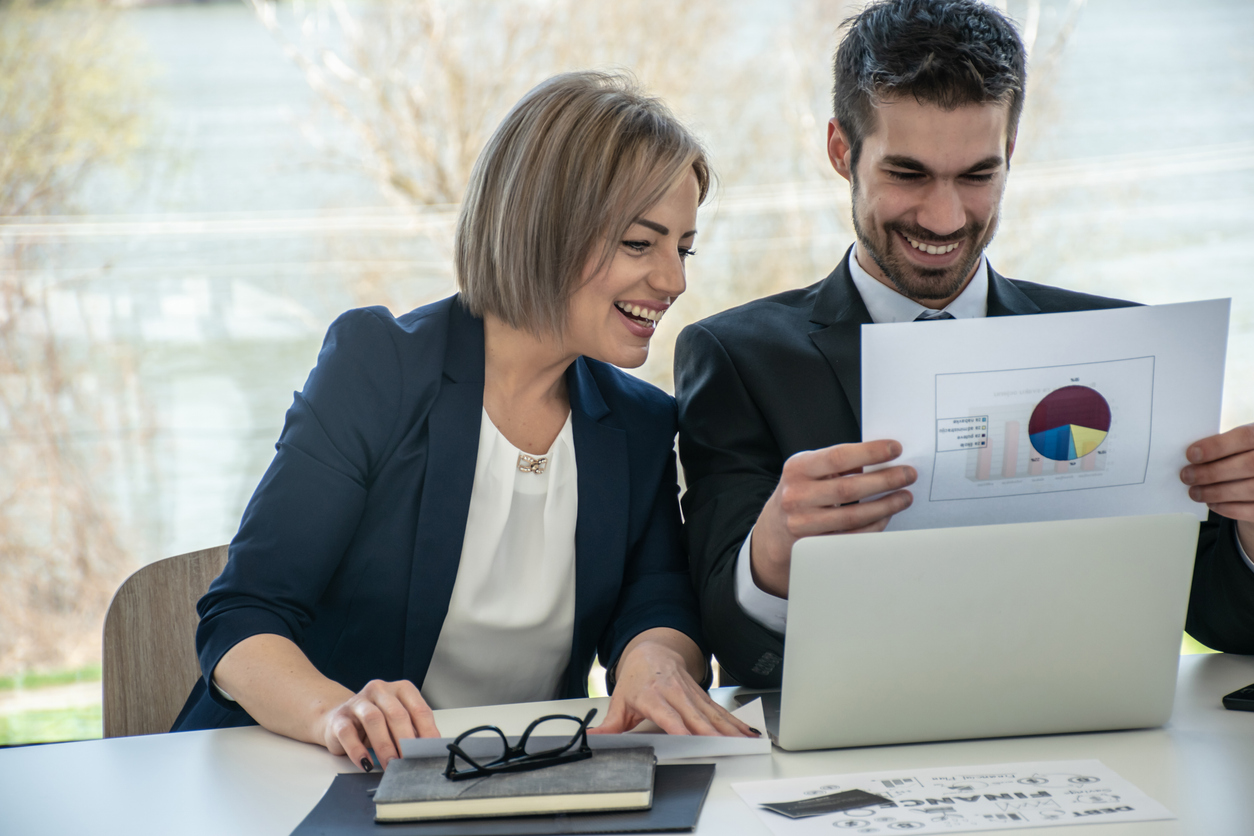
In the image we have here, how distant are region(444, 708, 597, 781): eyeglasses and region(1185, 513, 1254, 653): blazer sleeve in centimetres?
87

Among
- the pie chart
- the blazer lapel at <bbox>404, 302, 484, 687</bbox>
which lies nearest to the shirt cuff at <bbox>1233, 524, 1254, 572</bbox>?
the pie chart

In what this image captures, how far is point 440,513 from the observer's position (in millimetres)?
1404

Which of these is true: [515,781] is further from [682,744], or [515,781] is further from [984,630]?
[984,630]

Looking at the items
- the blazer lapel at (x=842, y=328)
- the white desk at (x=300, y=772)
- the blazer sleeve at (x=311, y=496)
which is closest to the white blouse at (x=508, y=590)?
the blazer sleeve at (x=311, y=496)

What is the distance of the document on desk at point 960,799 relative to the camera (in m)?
0.86

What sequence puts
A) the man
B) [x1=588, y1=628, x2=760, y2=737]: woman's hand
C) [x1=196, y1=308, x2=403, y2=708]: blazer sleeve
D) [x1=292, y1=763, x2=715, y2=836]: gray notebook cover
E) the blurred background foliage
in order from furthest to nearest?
the blurred background foliage → the man → [x1=196, y1=308, x2=403, y2=708]: blazer sleeve → [x1=588, y1=628, x2=760, y2=737]: woman's hand → [x1=292, y1=763, x2=715, y2=836]: gray notebook cover

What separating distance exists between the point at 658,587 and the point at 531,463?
0.26 meters

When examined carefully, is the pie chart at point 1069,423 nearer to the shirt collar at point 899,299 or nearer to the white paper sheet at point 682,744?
the white paper sheet at point 682,744

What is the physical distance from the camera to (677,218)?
4.96 ft

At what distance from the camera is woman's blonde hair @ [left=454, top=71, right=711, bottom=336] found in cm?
146

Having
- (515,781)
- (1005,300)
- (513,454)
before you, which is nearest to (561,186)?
(513,454)

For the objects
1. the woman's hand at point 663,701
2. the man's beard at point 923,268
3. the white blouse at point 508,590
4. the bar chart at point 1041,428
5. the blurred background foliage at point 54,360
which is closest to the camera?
the bar chart at point 1041,428

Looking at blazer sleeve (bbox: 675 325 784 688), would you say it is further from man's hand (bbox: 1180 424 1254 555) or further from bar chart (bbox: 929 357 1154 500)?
man's hand (bbox: 1180 424 1254 555)

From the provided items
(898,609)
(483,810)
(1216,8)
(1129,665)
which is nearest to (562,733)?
(483,810)
